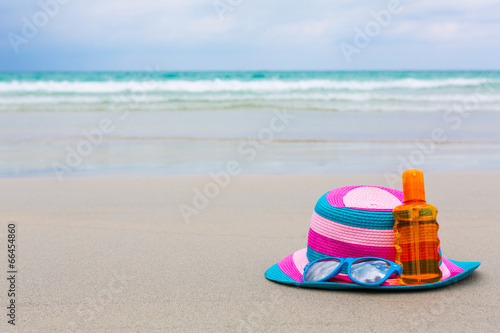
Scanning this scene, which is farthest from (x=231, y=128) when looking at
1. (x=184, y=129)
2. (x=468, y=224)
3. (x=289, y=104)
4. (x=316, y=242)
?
(x=316, y=242)

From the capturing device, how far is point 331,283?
7.89 ft

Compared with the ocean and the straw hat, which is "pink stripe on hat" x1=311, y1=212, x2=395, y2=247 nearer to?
the straw hat

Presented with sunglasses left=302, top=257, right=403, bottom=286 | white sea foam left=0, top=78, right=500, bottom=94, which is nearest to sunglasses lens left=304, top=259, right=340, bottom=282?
sunglasses left=302, top=257, right=403, bottom=286

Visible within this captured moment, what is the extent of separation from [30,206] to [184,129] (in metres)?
4.97

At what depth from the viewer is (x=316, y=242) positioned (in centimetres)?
254

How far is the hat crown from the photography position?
2355mm

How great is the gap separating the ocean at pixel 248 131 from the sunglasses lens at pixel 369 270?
3434mm

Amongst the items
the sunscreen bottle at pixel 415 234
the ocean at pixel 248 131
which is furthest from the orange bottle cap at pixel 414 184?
the ocean at pixel 248 131

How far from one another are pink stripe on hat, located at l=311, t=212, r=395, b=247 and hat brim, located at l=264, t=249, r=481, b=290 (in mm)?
174

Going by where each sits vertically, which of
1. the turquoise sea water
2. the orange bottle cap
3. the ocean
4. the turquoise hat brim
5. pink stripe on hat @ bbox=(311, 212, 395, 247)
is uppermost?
the turquoise sea water

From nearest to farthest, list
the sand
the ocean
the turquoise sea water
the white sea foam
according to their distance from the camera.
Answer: the sand → the ocean → the turquoise sea water → the white sea foam

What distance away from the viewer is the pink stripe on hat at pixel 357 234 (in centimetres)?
235

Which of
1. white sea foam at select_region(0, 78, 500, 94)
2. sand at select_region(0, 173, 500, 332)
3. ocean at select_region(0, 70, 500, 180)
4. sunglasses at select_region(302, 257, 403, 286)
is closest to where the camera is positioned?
sand at select_region(0, 173, 500, 332)

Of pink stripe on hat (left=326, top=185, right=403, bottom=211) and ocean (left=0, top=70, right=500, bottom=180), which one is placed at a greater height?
ocean (left=0, top=70, right=500, bottom=180)
